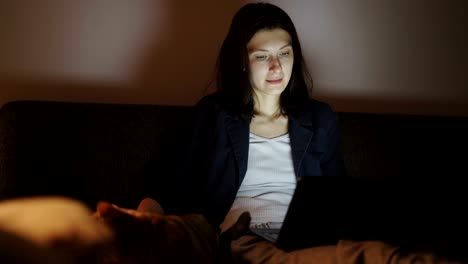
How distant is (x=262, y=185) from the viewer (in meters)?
1.20

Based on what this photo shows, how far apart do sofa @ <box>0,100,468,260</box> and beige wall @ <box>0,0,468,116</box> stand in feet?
0.60

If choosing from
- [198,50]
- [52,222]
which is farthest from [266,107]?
[52,222]

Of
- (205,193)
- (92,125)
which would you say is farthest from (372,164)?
(92,125)

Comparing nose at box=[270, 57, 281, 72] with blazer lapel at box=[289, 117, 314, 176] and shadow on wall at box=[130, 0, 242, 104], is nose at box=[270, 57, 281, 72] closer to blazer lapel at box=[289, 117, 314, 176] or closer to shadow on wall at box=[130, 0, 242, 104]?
blazer lapel at box=[289, 117, 314, 176]

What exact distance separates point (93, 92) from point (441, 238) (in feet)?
3.30

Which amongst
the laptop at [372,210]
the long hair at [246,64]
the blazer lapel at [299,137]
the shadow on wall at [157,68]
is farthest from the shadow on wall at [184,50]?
the laptop at [372,210]

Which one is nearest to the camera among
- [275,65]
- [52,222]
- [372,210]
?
[52,222]

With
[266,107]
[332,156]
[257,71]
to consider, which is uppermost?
[257,71]

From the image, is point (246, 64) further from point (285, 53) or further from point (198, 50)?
point (198, 50)

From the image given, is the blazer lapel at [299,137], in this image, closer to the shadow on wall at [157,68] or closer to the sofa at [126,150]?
the sofa at [126,150]

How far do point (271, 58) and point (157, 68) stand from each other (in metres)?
0.41

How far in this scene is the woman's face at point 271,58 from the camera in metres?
1.19

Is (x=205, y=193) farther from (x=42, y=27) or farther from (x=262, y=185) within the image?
(x=42, y=27)

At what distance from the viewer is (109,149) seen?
1.25m
